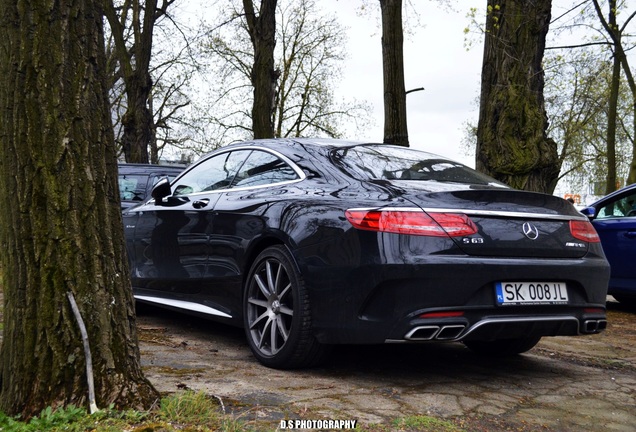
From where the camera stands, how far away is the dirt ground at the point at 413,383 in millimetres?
3926

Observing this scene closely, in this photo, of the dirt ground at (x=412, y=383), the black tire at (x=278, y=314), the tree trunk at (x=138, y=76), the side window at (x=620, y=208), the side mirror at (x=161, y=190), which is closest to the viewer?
the dirt ground at (x=412, y=383)

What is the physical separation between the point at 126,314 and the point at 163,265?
2.98 meters

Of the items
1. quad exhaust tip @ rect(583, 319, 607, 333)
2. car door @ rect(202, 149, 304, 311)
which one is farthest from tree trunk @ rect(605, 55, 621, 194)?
quad exhaust tip @ rect(583, 319, 607, 333)

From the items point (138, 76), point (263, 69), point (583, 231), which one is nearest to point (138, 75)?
point (138, 76)

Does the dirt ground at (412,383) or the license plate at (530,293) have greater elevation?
the license plate at (530,293)

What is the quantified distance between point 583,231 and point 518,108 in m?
4.56

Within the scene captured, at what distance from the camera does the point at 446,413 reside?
3.99 m

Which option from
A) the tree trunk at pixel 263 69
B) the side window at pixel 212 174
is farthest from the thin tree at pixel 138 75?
the side window at pixel 212 174

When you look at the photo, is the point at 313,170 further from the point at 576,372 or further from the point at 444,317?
the point at 576,372

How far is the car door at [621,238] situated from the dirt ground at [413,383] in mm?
2291

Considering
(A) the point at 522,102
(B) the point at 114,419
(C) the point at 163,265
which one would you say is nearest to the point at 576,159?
(A) the point at 522,102

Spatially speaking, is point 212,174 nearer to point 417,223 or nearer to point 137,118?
point 417,223

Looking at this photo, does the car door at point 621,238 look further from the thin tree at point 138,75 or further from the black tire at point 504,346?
the thin tree at point 138,75

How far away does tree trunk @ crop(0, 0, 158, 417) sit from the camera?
341 cm
